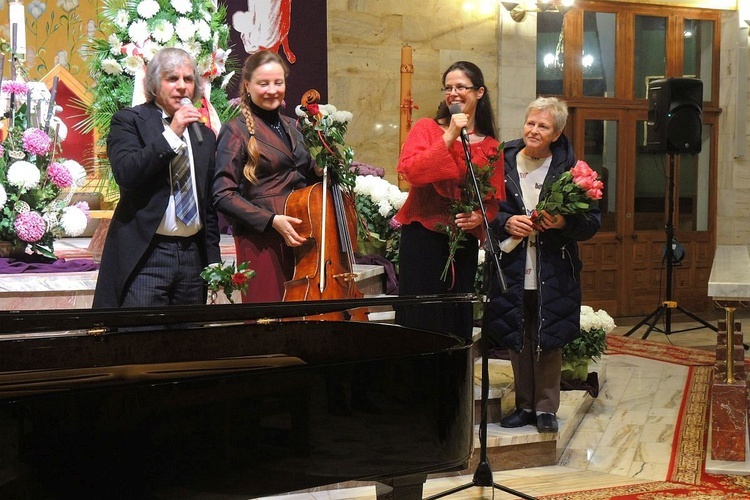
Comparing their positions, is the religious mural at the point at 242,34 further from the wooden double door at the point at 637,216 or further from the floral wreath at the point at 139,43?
the wooden double door at the point at 637,216

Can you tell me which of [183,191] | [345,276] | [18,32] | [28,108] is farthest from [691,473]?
[18,32]

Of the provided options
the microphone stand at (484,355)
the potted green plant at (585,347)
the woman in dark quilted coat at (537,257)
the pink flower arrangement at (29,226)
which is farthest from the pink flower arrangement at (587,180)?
the pink flower arrangement at (29,226)

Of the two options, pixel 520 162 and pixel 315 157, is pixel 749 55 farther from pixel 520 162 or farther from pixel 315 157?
pixel 315 157

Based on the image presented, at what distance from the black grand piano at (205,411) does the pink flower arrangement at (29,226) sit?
5.28 ft

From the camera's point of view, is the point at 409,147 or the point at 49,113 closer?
the point at 409,147

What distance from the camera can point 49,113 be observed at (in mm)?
4359

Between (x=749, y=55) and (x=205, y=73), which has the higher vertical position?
(x=749, y=55)

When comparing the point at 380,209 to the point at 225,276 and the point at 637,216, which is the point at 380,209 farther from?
the point at 637,216

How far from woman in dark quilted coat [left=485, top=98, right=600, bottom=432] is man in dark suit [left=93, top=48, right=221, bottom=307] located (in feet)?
4.37

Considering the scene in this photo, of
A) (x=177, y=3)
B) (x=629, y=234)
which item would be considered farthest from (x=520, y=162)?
(x=629, y=234)

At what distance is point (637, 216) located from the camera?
9.45m

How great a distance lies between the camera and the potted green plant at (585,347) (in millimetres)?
5180

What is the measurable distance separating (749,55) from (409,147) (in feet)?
23.6

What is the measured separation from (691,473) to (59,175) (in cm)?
309
